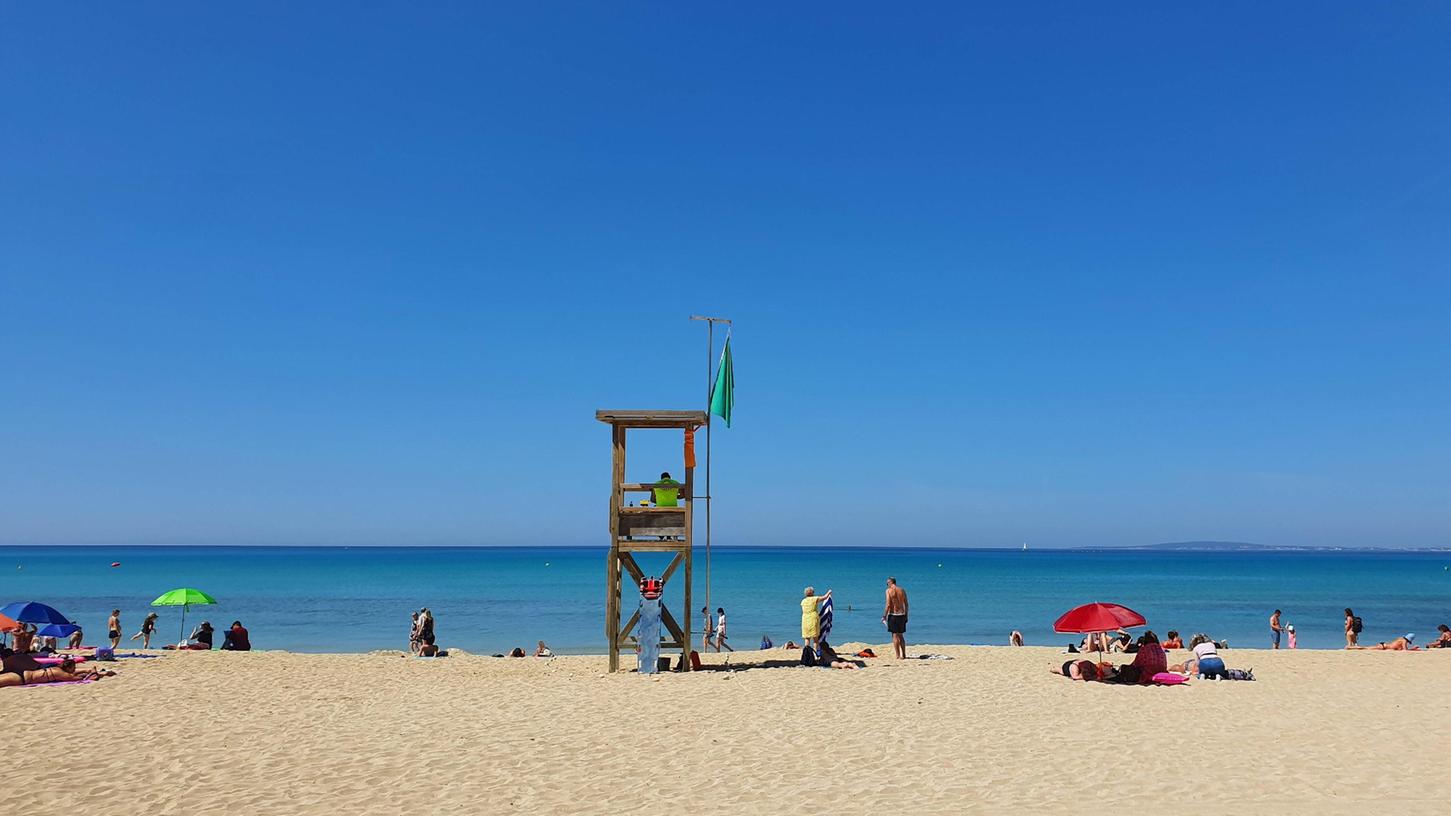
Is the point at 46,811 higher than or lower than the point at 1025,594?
higher

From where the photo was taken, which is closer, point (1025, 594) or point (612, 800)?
point (612, 800)

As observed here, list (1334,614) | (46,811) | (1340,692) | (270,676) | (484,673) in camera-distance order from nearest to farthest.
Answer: (46,811) → (1340,692) → (270,676) → (484,673) → (1334,614)

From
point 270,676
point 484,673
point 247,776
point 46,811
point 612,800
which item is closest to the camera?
point 46,811

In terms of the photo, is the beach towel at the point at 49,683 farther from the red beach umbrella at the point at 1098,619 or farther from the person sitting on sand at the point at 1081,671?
the person sitting on sand at the point at 1081,671

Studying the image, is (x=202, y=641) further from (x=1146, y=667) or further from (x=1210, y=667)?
(x=1210, y=667)

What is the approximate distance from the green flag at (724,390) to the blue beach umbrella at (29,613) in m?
13.5

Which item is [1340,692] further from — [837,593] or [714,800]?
[837,593]

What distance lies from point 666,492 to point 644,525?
2.29ft

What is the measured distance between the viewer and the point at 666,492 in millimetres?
15836

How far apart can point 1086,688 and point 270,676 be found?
13.6 meters

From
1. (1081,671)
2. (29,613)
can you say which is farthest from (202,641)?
(1081,671)

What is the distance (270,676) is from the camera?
1548 cm

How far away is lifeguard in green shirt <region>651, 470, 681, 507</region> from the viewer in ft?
51.9

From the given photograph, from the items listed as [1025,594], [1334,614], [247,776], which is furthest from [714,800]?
[1025,594]
